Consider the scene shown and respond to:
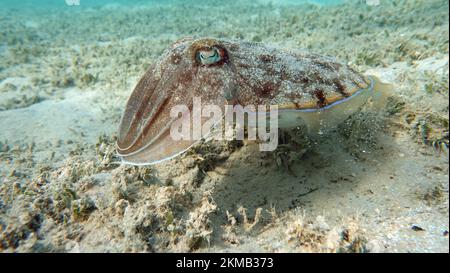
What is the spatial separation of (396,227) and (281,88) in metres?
1.52

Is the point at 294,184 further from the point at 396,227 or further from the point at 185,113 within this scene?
the point at 185,113

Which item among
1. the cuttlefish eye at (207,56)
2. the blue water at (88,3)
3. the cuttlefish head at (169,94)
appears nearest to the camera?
the cuttlefish head at (169,94)

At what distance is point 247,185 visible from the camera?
3.04 meters

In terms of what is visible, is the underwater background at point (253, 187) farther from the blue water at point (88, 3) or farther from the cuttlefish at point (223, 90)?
the blue water at point (88, 3)

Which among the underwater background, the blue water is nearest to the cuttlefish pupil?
the underwater background

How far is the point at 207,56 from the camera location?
2.39 m

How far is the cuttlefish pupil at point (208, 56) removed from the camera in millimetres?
2396

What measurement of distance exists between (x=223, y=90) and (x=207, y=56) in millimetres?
341

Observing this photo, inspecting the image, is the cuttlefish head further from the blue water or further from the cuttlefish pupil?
the blue water

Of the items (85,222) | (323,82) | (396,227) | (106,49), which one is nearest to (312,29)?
(106,49)

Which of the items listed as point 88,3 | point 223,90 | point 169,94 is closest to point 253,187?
point 223,90

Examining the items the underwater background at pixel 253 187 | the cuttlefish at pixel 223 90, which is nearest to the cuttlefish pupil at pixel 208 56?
the cuttlefish at pixel 223 90

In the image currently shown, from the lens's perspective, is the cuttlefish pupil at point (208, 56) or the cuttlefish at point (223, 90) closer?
the cuttlefish at point (223, 90)

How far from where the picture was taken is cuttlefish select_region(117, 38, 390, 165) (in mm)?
2266
